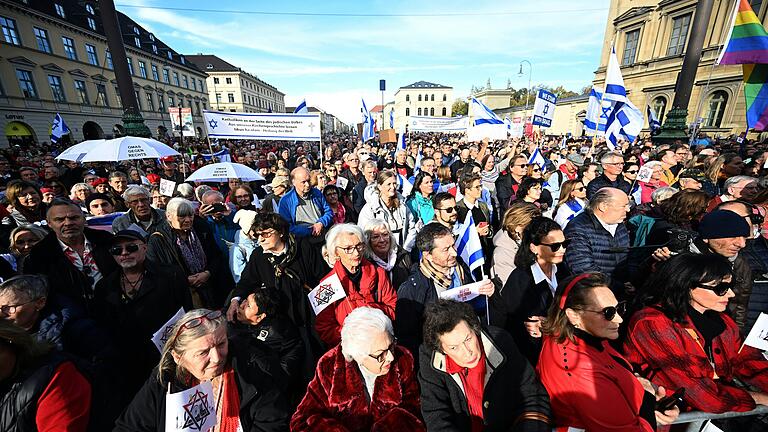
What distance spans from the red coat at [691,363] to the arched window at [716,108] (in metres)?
32.9

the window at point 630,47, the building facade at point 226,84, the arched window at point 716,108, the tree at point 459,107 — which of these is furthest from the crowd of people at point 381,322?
the tree at point 459,107

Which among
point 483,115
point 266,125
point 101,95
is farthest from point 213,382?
point 101,95

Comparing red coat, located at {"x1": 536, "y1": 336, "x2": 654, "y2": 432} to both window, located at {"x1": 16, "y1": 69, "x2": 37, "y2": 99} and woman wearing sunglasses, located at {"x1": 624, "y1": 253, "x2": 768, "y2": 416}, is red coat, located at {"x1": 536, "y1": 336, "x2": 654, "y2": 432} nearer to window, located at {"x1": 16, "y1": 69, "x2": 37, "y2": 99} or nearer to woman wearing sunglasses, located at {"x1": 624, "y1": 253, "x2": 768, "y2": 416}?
woman wearing sunglasses, located at {"x1": 624, "y1": 253, "x2": 768, "y2": 416}

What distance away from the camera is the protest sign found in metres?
6.70

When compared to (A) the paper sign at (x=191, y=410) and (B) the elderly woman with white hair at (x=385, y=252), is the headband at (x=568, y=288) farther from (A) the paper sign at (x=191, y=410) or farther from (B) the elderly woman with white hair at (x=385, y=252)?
(A) the paper sign at (x=191, y=410)

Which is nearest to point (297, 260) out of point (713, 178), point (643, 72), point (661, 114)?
point (713, 178)

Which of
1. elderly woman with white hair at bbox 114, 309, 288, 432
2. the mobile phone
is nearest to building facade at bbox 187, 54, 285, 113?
elderly woman with white hair at bbox 114, 309, 288, 432

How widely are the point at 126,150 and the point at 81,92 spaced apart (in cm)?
4235

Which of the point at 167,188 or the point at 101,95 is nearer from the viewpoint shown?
the point at 167,188

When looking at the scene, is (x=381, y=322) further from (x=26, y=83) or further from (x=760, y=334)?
(x=26, y=83)

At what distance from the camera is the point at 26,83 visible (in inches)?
1126

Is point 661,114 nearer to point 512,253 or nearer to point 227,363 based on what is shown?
point 512,253

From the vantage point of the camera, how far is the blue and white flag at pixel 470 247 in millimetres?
3209

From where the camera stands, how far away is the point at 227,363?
6.41ft
